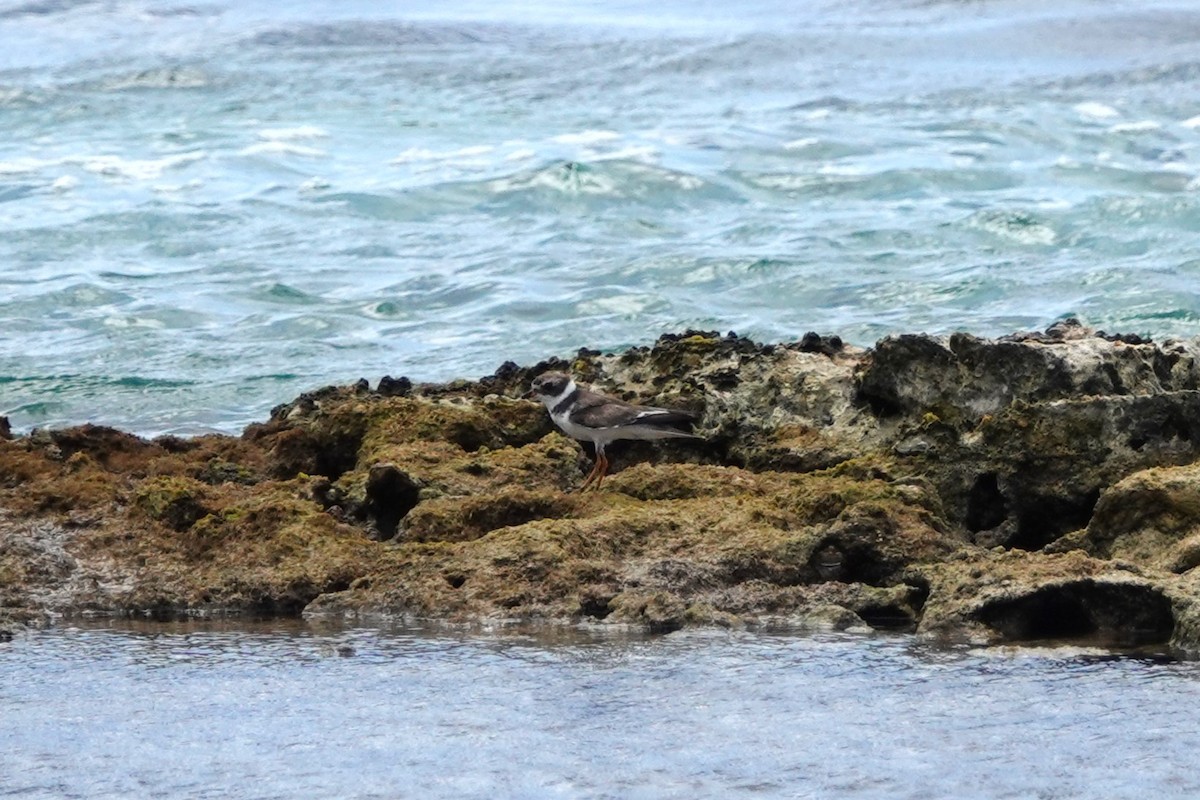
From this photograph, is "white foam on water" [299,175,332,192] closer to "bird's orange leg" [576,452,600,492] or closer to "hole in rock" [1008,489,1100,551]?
"bird's orange leg" [576,452,600,492]

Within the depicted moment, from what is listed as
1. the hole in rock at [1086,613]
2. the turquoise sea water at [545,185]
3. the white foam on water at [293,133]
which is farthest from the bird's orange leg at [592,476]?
the white foam on water at [293,133]

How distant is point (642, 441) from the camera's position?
27.2 feet

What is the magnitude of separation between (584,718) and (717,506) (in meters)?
1.84

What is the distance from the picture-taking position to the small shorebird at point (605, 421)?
7805mm

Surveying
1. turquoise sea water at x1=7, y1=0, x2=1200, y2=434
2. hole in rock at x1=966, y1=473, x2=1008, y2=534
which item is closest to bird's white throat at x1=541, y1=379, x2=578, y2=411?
hole in rock at x1=966, y1=473, x2=1008, y2=534

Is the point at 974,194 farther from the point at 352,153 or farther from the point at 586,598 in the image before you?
the point at 586,598

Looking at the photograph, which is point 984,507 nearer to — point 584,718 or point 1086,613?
point 1086,613

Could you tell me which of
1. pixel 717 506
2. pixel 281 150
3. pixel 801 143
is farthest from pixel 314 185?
pixel 717 506

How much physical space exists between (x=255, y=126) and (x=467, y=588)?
59.2ft

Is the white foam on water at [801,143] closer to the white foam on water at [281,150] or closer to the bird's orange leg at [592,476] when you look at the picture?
the white foam on water at [281,150]

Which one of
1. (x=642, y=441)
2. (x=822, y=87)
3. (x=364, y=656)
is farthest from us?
(x=822, y=87)

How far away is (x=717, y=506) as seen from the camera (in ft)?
22.9

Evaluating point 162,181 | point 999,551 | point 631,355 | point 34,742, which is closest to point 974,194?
point 162,181

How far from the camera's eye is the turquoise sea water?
14.5 metres
